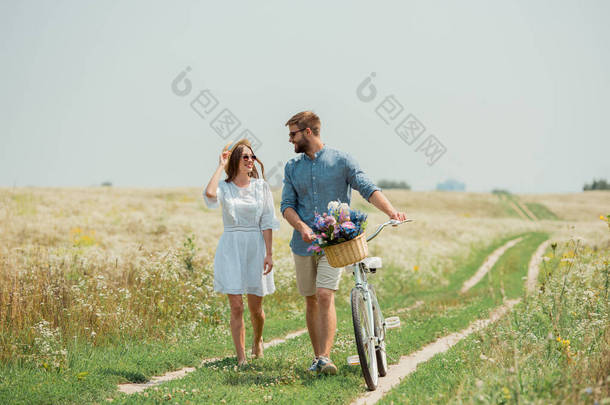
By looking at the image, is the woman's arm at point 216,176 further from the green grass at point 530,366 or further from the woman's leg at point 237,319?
the green grass at point 530,366

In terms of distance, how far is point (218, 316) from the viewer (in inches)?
401

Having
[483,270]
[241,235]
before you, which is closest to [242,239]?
[241,235]

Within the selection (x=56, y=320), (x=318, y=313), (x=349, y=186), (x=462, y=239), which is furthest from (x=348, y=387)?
(x=462, y=239)

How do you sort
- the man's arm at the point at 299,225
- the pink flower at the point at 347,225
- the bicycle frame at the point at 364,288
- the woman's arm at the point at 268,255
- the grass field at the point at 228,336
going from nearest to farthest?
the grass field at the point at 228,336 < the pink flower at the point at 347,225 < the man's arm at the point at 299,225 < the bicycle frame at the point at 364,288 < the woman's arm at the point at 268,255

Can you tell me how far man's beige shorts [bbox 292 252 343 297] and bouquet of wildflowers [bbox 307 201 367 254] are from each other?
609 mm

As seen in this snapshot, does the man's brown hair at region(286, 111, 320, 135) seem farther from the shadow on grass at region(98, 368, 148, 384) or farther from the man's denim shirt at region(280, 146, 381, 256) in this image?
the shadow on grass at region(98, 368, 148, 384)

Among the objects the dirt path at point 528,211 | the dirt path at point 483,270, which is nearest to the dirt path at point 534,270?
the dirt path at point 483,270

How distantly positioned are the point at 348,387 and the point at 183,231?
15263mm

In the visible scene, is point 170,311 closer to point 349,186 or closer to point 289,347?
point 289,347

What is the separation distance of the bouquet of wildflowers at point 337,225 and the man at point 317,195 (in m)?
0.50

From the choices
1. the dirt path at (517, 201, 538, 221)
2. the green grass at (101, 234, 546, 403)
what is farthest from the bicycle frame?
the dirt path at (517, 201, 538, 221)

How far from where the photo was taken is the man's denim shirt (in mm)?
6242

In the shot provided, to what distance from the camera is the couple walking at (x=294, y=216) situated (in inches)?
242

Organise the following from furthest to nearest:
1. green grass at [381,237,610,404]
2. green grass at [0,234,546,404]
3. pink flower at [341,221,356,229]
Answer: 1. green grass at [0,234,546,404]
2. pink flower at [341,221,356,229]
3. green grass at [381,237,610,404]
